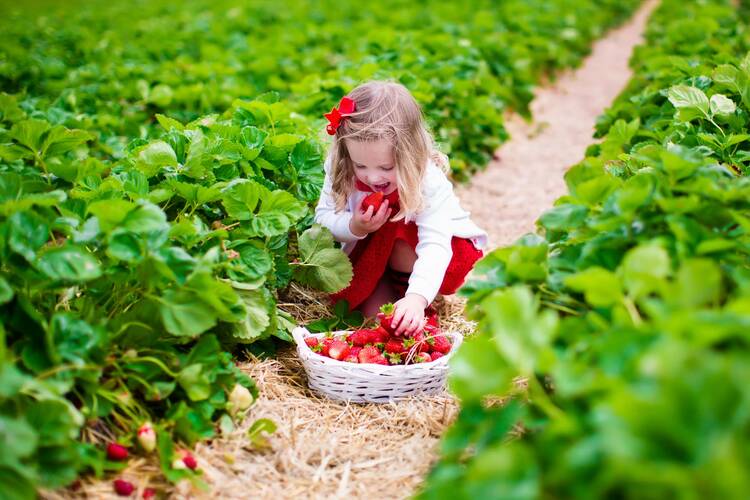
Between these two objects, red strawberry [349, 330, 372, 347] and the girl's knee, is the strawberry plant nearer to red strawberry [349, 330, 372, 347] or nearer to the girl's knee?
red strawberry [349, 330, 372, 347]

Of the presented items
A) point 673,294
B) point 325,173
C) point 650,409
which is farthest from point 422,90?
point 650,409

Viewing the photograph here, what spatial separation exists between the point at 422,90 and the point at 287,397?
2.48 meters

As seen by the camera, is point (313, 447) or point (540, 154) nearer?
point (313, 447)

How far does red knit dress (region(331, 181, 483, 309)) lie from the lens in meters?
3.02

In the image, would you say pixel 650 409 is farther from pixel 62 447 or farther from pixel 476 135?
pixel 476 135

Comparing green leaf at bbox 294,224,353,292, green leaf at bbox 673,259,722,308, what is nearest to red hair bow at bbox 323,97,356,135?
green leaf at bbox 294,224,353,292

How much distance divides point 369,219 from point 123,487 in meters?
1.33

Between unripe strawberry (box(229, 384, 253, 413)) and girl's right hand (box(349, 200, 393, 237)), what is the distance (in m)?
0.86

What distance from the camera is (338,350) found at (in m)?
2.53

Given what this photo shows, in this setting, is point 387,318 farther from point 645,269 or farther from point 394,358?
point 645,269

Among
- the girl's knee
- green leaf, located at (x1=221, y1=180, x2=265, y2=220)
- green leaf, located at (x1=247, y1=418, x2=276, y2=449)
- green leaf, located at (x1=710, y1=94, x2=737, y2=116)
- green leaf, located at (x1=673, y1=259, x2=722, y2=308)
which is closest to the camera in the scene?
green leaf, located at (x1=673, y1=259, x2=722, y2=308)

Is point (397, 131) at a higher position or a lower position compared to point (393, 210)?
higher

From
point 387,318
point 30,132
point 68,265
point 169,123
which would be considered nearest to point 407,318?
point 387,318

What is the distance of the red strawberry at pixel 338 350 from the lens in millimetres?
2516
